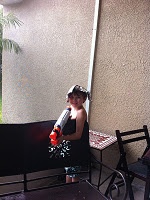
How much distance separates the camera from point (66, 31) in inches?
125

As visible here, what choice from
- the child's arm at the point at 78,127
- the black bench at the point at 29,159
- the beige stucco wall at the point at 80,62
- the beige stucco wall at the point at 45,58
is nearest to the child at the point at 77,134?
the child's arm at the point at 78,127

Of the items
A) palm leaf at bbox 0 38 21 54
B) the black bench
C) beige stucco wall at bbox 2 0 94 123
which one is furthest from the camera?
palm leaf at bbox 0 38 21 54

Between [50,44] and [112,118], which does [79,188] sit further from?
[50,44]

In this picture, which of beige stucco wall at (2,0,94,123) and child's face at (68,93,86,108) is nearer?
child's face at (68,93,86,108)

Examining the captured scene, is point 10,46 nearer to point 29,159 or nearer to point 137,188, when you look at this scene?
point 29,159

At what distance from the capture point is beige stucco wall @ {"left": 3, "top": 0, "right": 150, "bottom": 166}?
2623 millimetres

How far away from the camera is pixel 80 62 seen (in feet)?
10.1

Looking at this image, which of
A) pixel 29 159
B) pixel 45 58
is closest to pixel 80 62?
pixel 45 58

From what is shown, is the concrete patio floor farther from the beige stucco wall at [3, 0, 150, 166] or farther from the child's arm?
the child's arm

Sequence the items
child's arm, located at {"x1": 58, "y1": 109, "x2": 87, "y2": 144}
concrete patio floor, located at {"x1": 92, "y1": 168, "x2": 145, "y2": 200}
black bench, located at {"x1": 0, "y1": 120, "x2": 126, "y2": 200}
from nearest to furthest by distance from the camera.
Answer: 1. black bench, located at {"x1": 0, "y1": 120, "x2": 126, "y2": 200}
2. child's arm, located at {"x1": 58, "y1": 109, "x2": 87, "y2": 144}
3. concrete patio floor, located at {"x1": 92, "y1": 168, "x2": 145, "y2": 200}

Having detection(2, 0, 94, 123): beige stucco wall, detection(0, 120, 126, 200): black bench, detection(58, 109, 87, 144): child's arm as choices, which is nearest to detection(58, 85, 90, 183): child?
detection(58, 109, 87, 144): child's arm

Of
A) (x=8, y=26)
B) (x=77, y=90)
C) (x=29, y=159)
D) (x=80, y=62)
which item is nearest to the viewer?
(x=29, y=159)

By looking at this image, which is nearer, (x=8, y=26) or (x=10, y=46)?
(x=8, y=26)

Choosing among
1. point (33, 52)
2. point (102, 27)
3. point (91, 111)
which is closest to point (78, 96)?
point (91, 111)
